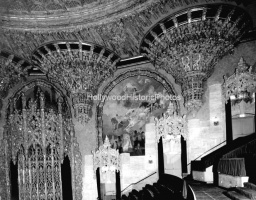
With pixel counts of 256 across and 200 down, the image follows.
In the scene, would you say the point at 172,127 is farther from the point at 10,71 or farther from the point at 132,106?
the point at 10,71

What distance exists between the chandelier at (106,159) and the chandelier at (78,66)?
166cm

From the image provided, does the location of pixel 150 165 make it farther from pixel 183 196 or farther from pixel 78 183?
pixel 183 196

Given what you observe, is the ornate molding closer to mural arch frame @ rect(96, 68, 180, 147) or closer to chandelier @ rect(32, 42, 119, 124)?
chandelier @ rect(32, 42, 119, 124)

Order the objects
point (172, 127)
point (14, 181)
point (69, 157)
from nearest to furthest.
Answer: point (172, 127), point (14, 181), point (69, 157)

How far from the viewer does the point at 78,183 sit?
12.5 m

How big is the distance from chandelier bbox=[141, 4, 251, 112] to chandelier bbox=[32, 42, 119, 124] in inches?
70.8

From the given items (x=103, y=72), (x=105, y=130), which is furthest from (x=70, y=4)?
(x=105, y=130)

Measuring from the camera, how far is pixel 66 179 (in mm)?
12414

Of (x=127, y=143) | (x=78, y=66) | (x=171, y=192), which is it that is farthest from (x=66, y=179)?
(x=171, y=192)

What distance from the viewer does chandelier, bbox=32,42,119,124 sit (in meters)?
11.0

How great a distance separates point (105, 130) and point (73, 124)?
1421 mm

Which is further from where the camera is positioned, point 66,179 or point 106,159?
point 66,179

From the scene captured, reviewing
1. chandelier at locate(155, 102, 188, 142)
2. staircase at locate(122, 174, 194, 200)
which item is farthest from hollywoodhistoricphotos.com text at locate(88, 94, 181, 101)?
staircase at locate(122, 174, 194, 200)

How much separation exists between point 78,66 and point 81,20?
1.90m
